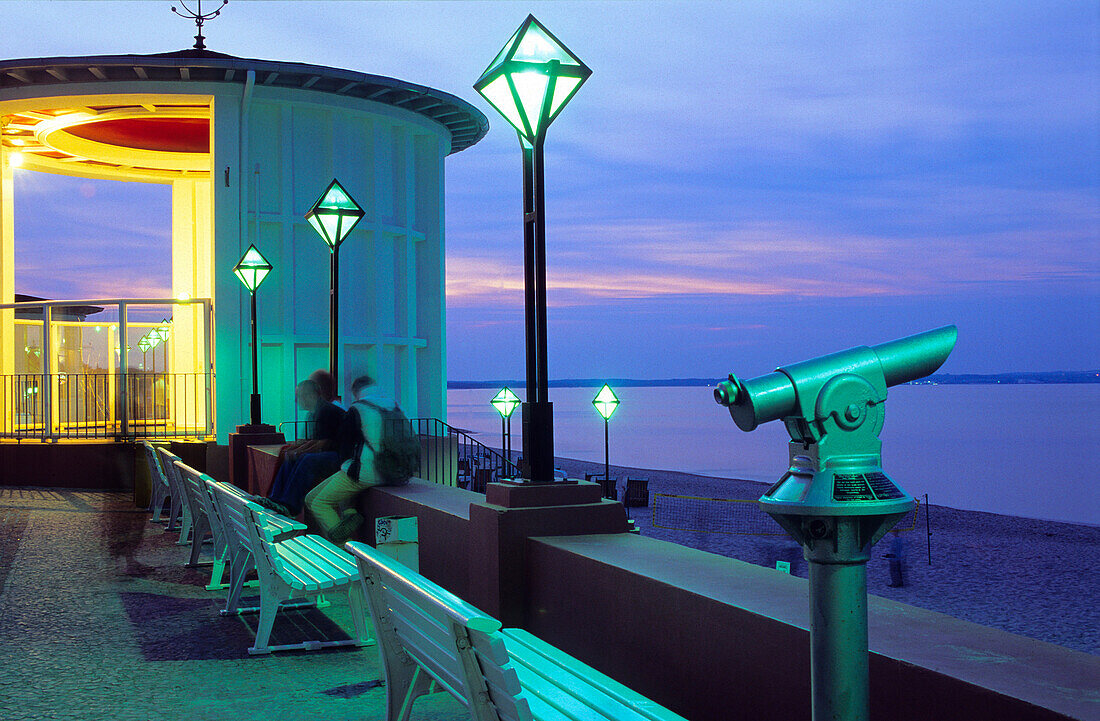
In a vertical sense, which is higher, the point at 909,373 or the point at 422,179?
the point at 422,179

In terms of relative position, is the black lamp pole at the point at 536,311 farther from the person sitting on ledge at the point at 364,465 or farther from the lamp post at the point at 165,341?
the lamp post at the point at 165,341

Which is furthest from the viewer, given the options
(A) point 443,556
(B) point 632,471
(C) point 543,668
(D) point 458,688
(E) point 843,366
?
(B) point 632,471

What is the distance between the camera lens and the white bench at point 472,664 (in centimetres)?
272

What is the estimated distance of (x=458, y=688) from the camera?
3.38 meters

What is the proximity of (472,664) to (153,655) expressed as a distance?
12.2 feet

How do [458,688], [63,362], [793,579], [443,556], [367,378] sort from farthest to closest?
[63,362]
[367,378]
[443,556]
[793,579]
[458,688]

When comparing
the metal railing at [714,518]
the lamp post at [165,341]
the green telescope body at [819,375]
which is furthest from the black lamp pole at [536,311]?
the metal railing at [714,518]

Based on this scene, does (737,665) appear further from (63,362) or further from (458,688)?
(63,362)

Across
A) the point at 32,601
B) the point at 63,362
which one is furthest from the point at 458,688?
the point at 63,362

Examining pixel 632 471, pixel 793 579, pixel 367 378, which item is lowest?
pixel 632 471

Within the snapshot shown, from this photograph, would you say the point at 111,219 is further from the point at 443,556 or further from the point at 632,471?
the point at 443,556

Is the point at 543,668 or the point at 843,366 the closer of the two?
the point at 843,366

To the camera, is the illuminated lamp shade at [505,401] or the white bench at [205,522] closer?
the white bench at [205,522]

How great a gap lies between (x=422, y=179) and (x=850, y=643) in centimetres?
2313
